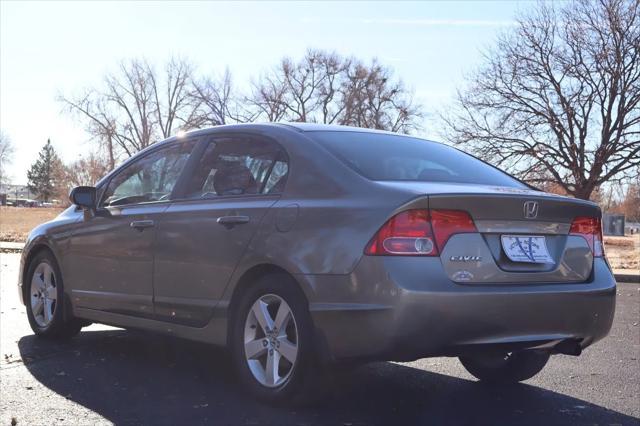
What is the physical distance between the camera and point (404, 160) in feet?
14.9

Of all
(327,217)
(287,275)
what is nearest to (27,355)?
(287,275)

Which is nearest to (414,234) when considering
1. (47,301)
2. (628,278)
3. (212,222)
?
(212,222)

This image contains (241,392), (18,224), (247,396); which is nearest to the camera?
(247,396)

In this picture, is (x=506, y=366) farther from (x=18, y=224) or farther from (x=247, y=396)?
(x=18, y=224)

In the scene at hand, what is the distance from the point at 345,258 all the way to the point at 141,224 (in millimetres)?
1975

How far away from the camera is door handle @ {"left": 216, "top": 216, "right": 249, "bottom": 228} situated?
14.5ft

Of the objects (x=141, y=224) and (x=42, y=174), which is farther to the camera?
(x=42, y=174)

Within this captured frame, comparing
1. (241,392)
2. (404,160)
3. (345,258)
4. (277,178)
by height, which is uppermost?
(404,160)

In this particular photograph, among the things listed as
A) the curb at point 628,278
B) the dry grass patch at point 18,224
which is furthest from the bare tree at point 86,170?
the curb at point 628,278

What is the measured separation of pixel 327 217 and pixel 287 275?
43 centimetres

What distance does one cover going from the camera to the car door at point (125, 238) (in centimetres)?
514

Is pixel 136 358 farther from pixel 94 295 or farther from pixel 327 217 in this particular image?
pixel 327 217

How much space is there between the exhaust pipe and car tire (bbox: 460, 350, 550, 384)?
24.1 inches

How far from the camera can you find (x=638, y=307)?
10.2 metres
